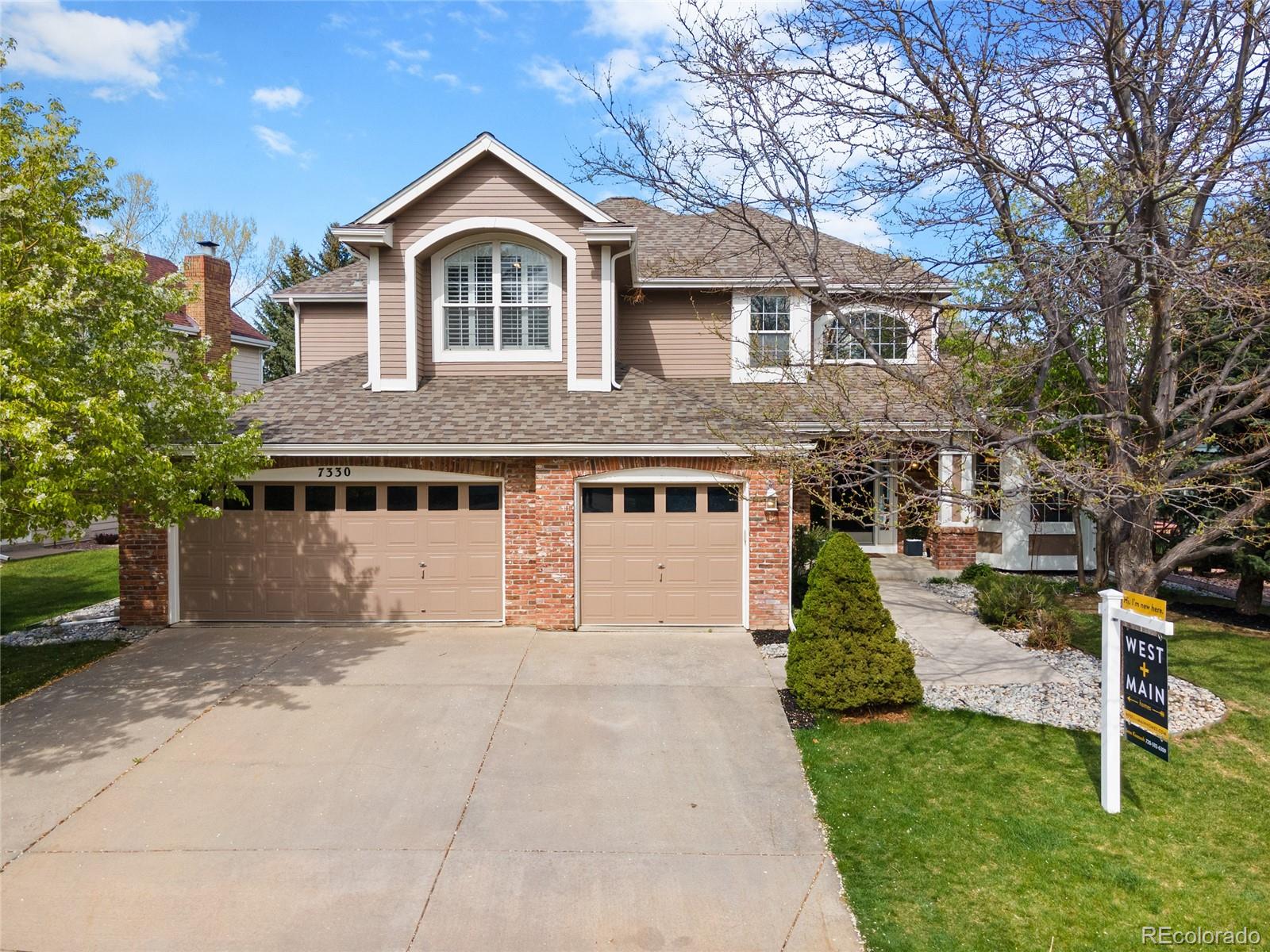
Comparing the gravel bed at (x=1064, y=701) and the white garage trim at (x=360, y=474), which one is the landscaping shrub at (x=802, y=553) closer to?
the gravel bed at (x=1064, y=701)

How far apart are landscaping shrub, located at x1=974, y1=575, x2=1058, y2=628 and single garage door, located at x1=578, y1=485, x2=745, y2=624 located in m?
4.07

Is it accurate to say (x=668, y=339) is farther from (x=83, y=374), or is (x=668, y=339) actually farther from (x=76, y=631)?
(x=76, y=631)

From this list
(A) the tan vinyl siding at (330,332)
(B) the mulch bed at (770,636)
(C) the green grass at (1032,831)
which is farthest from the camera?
(A) the tan vinyl siding at (330,332)

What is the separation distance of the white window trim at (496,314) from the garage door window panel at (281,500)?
11.4ft

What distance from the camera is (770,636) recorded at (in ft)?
37.6

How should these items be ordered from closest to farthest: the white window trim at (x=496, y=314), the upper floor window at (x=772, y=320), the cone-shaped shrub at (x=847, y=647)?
the cone-shaped shrub at (x=847, y=647), the white window trim at (x=496, y=314), the upper floor window at (x=772, y=320)

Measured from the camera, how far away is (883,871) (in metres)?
5.56

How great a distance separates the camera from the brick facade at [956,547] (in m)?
16.2

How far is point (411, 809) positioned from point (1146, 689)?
615 cm

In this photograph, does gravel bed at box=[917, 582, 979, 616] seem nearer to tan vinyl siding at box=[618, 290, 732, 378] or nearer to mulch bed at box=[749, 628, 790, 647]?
mulch bed at box=[749, 628, 790, 647]

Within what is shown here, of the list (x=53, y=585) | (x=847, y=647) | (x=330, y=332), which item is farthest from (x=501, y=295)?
(x=53, y=585)

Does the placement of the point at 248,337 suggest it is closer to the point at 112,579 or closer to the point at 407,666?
the point at 112,579

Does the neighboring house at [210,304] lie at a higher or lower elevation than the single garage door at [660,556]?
higher

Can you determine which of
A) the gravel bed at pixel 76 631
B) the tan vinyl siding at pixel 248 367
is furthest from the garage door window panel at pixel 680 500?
the tan vinyl siding at pixel 248 367
